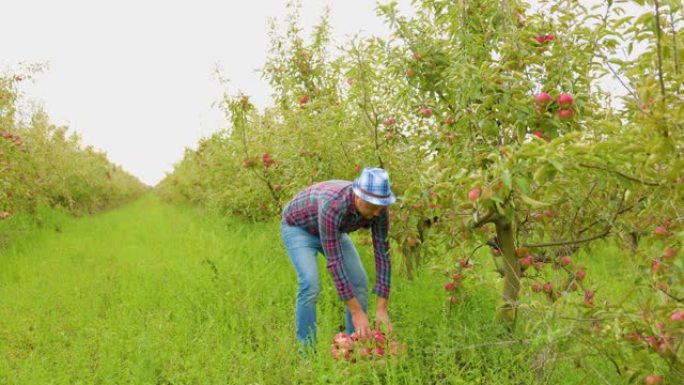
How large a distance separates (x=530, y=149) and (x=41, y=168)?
41.1 feet

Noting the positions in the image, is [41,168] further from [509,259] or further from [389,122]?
[509,259]

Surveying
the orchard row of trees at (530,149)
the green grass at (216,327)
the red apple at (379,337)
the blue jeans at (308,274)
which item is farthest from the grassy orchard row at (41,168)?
the red apple at (379,337)

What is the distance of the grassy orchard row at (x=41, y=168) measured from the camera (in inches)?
317

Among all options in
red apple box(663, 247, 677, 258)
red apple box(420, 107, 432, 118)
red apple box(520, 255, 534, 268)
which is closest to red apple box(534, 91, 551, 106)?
red apple box(663, 247, 677, 258)

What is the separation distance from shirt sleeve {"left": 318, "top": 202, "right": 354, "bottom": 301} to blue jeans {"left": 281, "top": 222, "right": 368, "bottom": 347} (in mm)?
274

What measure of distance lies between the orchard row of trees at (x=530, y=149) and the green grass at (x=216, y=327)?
0.36 meters

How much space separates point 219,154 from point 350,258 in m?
6.07

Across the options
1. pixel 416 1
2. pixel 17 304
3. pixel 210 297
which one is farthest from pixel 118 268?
pixel 416 1

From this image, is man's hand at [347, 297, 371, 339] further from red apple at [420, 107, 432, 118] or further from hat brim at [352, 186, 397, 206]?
red apple at [420, 107, 432, 118]

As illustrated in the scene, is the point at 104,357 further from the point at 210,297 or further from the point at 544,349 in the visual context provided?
the point at 544,349

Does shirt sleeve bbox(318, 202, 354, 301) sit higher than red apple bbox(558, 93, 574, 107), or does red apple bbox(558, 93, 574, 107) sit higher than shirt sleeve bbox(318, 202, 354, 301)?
red apple bbox(558, 93, 574, 107)

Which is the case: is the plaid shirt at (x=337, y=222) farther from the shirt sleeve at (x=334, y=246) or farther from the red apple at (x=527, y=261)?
the red apple at (x=527, y=261)

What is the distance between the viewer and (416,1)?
3719mm

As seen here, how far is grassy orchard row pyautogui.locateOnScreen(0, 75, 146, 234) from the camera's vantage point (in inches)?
317
